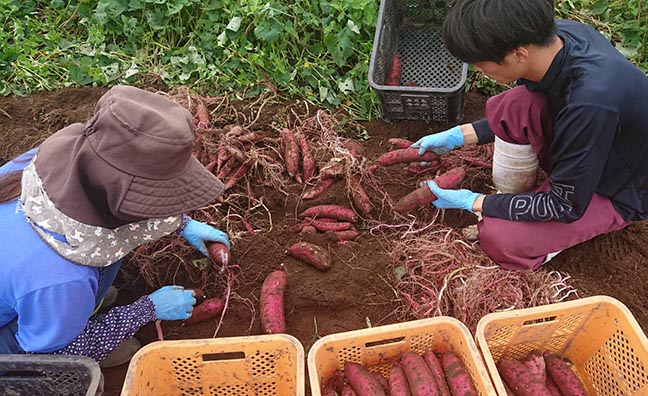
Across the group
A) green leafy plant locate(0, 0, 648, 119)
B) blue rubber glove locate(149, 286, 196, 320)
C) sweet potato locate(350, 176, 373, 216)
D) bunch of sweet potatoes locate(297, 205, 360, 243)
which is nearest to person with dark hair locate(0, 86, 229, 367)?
blue rubber glove locate(149, 286, 196, 320)

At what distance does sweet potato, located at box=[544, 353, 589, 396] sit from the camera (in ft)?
7.40

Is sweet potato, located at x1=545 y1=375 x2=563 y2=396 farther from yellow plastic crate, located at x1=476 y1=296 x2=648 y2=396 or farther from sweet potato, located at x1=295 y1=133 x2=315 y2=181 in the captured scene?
sweet potato, located at x1=295 y1=133 x2=315 y2=181

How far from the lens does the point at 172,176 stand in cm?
185

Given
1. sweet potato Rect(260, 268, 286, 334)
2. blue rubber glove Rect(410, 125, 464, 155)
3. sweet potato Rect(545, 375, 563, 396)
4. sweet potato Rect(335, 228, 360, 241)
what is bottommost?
sweet potato Rect(260, 268, 286, 334)

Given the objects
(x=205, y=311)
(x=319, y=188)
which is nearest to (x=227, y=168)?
(x=319, y=188)

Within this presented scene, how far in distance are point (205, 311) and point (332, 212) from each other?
890 millimetres

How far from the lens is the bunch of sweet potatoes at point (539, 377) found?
220 centimetres

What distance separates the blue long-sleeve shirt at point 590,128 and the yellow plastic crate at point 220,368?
4.23 ft

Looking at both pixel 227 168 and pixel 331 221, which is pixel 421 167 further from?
pixel 227 168

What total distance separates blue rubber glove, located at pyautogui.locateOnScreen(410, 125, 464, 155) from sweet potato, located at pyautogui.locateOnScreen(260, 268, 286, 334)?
112 cm

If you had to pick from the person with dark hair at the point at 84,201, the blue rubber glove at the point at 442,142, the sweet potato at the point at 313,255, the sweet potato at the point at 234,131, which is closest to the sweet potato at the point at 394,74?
the blue rubber glove at the point at 442,142

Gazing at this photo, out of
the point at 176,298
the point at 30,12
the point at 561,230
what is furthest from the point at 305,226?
the point at 30,12

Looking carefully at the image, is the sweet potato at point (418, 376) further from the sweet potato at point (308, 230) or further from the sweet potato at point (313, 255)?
the sweet potato at point (308, 230)

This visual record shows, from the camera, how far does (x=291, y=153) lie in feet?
11.0
